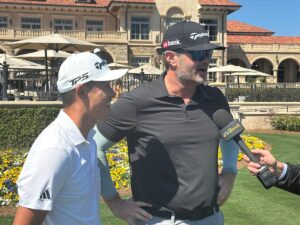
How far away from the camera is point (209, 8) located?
133ft

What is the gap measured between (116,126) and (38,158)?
3.21 ft

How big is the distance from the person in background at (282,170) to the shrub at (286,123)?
55.5 feet

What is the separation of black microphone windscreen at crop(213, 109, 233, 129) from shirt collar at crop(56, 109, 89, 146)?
1.00 m

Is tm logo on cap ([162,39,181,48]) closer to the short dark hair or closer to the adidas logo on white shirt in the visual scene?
the short dark hair

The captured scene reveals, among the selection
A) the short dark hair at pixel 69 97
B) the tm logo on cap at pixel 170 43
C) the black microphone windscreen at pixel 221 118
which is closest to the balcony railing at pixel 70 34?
the tm logo on cap at pixel 170 43

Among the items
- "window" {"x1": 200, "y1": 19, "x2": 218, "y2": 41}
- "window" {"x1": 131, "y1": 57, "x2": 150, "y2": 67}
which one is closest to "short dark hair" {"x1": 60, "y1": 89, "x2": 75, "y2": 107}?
"window" {"x1": 131, "y1": 57, "x2": 150, "y2": 67}

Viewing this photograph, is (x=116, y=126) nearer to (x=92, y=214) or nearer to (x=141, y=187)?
(x=141, y=187)

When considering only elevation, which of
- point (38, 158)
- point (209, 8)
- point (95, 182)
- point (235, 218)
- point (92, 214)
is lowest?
point (235, 218)

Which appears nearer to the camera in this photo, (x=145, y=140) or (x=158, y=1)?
(x=145, y=140)

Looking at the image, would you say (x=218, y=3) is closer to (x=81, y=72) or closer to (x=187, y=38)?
(x=187, y=38)

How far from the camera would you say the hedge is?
12.0m

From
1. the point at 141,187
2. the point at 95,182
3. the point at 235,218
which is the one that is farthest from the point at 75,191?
the point at 235,218

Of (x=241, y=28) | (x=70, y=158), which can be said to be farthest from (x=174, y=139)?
(x=241, y=28)

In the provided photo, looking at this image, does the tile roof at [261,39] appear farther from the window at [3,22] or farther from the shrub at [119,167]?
the shrub at [119,167]
